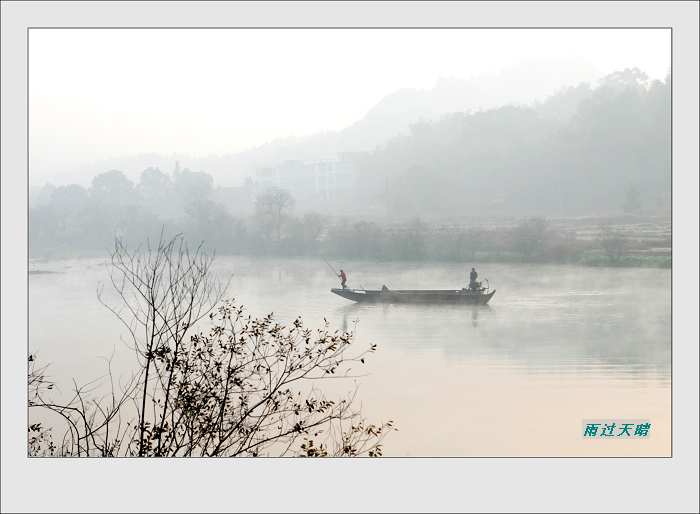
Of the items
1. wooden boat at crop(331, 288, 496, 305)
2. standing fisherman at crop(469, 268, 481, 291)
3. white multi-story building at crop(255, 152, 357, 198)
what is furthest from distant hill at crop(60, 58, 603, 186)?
standing fisherman at crop(469, 268, 481, 291)

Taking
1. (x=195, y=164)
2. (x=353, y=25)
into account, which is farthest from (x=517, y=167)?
(x=195, y=164)

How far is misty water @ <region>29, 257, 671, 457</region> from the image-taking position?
4223 mm

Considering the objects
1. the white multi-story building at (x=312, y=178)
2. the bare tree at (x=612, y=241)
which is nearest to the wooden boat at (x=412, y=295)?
the white multi-story building at (x=312, y=178)

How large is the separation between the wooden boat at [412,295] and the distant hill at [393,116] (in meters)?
1.09

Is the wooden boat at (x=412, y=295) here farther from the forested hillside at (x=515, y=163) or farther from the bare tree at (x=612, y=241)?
the bare tree at (x=612, y=241)

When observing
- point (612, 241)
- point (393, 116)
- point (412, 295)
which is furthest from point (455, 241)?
point (612, 241)

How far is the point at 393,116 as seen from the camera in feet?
15.8

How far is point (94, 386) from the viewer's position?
4.55 metres

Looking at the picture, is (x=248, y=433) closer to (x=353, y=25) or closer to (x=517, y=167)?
(x=353, y=25)

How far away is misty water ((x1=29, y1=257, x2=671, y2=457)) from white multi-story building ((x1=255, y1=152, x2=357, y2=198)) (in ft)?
1.87

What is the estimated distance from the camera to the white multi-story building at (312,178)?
5.00 meters

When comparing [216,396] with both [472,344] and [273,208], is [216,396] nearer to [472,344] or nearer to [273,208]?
[273,208]

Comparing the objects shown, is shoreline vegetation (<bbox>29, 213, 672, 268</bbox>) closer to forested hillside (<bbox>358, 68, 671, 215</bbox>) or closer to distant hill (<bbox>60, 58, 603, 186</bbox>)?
forested hillside (<bbox>358, 68, 671, 215</bbox>)

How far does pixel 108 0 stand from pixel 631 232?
3.97 metres
